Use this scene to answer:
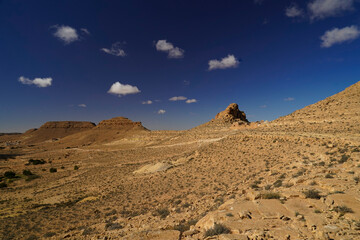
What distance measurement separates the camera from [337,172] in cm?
828

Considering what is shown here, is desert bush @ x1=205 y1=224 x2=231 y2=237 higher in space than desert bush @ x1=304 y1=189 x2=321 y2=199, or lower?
lower

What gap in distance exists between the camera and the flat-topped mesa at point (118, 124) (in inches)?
4092

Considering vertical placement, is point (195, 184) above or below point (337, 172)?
below

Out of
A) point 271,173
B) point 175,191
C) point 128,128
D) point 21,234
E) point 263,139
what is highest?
point 128,128

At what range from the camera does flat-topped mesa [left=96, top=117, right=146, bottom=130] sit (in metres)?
104

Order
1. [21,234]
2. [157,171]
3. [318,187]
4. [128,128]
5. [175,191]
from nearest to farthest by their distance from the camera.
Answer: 1. [318,187]
2. [21,234]
3. [175,191]
4. [157,171]
5. [128,128]

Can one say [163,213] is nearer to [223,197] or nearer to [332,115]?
[223,197]

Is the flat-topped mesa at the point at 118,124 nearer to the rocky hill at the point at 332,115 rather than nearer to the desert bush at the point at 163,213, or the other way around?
the rocky hill at the point at 332,115

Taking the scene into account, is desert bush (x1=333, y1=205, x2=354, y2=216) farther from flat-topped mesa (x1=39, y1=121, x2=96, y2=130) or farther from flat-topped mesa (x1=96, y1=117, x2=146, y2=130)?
flat-topped mesa (x1=39, y1=121, x2=96, y2=130)

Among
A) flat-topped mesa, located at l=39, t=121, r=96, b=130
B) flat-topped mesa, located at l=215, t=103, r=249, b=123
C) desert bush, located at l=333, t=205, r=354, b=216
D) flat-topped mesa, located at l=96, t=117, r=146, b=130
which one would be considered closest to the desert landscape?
desert bush, located at l=333, t=205, r=354, b=216

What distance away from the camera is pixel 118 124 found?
10775cm

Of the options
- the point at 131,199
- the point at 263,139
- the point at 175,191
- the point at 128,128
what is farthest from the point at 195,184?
the point at 128,128

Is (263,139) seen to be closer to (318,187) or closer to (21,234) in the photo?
(318,187)

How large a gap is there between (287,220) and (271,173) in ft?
23.6
